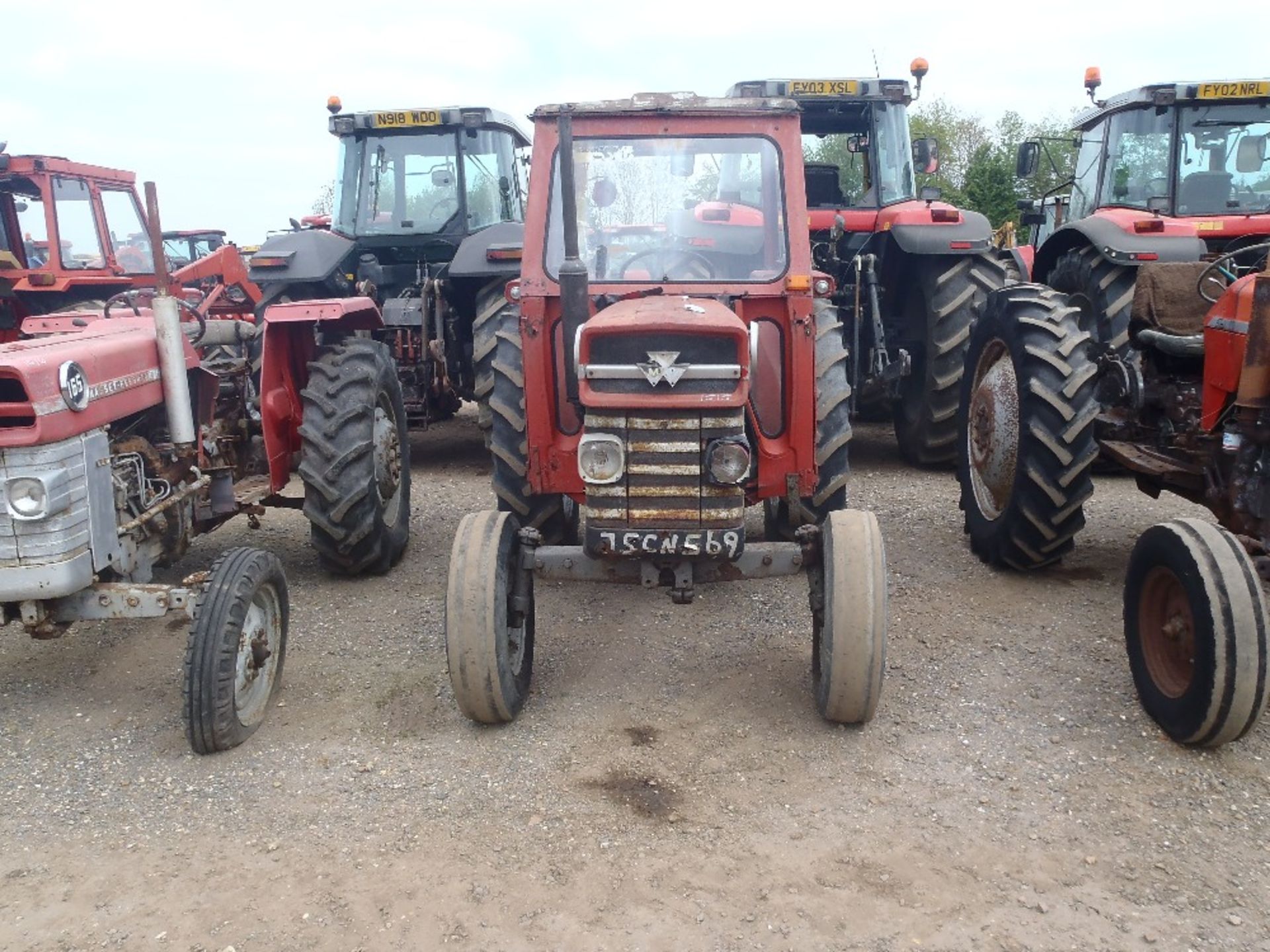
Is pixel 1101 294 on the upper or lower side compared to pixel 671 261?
lower

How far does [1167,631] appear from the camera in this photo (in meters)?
3.48

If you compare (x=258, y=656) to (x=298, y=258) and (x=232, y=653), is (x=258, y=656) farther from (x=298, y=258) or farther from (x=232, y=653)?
(x=298, y=258)

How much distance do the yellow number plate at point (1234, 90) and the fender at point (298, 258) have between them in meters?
5.72

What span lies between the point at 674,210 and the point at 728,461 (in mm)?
1256

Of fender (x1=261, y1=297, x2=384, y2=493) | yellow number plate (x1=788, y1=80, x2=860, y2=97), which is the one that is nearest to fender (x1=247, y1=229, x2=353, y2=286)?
fender (x1=261, y1=297, x2=384, y2=493)

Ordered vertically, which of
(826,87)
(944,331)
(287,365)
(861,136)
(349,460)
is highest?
(826,87)

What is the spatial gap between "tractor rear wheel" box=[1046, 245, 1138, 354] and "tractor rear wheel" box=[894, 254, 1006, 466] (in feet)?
1.97

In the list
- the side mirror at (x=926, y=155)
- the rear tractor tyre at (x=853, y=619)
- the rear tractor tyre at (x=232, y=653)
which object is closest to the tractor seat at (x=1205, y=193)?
the side mirror at (x=926, y=155)

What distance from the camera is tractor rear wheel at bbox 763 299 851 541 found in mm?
4148

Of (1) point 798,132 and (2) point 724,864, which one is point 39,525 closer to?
(2) point 724,864

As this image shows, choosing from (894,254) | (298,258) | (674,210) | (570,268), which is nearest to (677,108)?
(674,210)

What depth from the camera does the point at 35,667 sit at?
4293 millimetres

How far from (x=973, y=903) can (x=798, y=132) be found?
2876mm

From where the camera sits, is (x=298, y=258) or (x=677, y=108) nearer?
(x=677, y=108)
